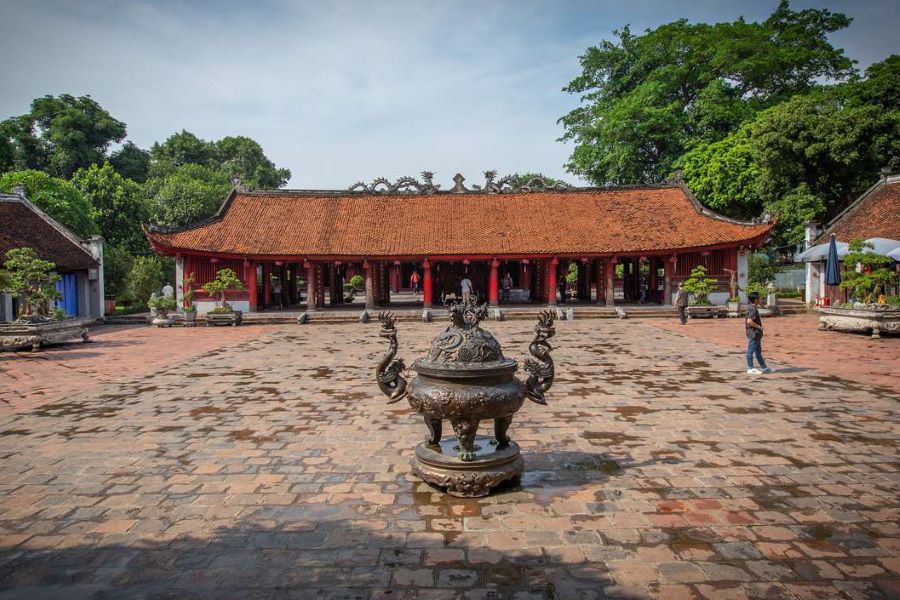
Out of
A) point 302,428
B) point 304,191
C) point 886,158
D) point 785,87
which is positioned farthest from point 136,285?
point 785,87

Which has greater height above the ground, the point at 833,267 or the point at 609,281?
the point at 833,267

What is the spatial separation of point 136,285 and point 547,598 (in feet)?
95.0

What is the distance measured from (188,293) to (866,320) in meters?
23.4

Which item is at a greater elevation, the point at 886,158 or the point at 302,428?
the point at 886,158

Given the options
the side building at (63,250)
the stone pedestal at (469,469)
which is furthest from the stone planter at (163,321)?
the stone pedestal at (469,469)

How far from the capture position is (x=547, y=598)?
3.31m

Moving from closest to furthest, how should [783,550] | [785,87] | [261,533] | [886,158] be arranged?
[783,550]
[261,533]
[886,158]
[785,87]

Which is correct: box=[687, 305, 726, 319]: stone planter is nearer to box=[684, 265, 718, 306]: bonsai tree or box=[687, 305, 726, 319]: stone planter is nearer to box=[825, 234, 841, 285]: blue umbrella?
box=[684, 265, 718, 306]: bonsai tree

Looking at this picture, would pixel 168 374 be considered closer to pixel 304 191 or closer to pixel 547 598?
pixel 547 598

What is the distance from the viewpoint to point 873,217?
23875mm

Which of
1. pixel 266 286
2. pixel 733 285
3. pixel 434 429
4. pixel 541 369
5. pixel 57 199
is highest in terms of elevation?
pixel 57 199

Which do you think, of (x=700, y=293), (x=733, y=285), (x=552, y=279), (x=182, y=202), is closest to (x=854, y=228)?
(x=733, y=285)

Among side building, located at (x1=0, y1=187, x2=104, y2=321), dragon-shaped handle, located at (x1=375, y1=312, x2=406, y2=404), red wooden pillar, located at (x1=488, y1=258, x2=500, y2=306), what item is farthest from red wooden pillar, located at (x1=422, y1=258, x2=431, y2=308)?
dragon-shaped handle, located at (x1=375, y1=312, x2=406, y2=404)

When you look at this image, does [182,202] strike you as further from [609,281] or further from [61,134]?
[609,281]
